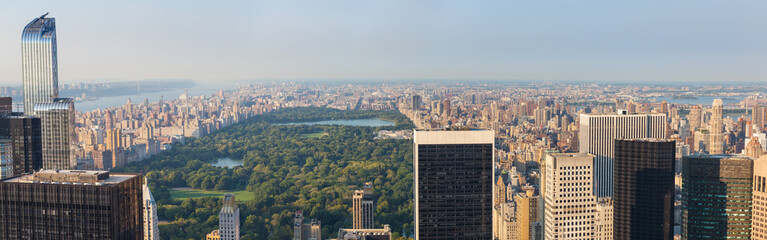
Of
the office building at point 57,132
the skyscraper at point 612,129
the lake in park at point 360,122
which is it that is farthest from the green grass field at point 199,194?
the lake in park at point 360,122

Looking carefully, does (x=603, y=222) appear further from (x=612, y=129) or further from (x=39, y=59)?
(x=39, y=59)

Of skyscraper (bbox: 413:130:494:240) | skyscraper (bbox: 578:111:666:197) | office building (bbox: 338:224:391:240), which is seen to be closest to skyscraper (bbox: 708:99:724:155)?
skyscraper (bbox: 578:111:666:197)

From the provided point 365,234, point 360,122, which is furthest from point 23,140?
point 360,122

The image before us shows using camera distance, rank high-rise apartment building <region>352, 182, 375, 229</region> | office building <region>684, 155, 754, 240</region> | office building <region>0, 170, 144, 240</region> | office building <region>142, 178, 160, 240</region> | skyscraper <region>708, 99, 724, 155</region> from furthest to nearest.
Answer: skyscraper <region>708, 99, 724, 155</region>
high-rise apartment building <region>352, 182, 375, 229</region>
office building <region>142, 178, 160, 240</region>
office building <region>684, 155, 754, 240</region>
office building <region>0, 170, 144, 240</region>

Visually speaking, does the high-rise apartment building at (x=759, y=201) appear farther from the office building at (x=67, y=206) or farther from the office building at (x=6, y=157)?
the office building at (x=6, y=157)

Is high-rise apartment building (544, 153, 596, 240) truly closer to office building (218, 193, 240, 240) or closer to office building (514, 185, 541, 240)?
office building (514, 185, 541, 240)
